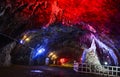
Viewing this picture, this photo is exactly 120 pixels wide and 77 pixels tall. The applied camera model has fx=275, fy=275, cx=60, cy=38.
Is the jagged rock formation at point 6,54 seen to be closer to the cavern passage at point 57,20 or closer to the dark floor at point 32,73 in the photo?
the cavern passage at point 57,20

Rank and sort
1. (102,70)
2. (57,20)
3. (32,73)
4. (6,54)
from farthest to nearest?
1. (6,54)
2. (102,70)
3. (57,20)
4. (32,73)

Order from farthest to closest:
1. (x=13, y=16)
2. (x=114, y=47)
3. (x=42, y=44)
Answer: (x=42, y=44) < (x=114, y=47) < (x=13, y=16)

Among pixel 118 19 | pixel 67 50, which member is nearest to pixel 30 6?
pixel 118 19

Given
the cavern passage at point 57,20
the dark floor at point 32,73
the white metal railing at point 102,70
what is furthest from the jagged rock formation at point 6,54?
the white metal railing at point 102,70

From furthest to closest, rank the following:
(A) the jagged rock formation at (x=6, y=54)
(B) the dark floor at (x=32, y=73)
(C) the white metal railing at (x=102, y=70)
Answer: (A) the jagged rock formation at (x=6, y=54), (C) the white metal railing at (x=102, y=70), (B) the dark floor at (x=32, y=73)

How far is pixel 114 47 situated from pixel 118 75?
324cm

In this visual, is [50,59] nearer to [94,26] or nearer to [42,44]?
[42,44]

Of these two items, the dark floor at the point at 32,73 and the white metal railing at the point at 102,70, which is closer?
the dark floor at the point at 32,73

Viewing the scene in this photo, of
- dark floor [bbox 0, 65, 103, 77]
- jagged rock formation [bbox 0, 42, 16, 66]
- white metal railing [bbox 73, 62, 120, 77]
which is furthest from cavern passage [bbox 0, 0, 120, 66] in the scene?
dark floor [bbox 0, 65, 103, 77]

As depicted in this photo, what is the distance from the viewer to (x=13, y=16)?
1981cm

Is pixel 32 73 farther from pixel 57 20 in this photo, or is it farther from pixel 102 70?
pixel 102 70

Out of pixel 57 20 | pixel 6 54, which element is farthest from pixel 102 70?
pixel 6 54

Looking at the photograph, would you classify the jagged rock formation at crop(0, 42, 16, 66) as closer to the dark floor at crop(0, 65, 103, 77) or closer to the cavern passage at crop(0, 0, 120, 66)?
the cavern passage at crop(0, 0, 120, 66)

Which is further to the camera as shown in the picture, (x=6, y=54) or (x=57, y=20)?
(x=6, y=54)
